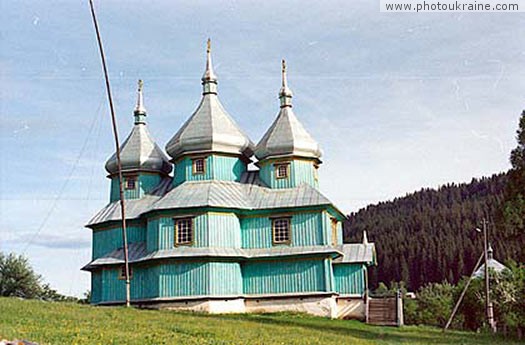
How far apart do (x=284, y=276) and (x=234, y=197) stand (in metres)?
4.36

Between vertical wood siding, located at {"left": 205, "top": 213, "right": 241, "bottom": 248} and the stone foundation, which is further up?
A: vertical wood siding, located at {"left": 205, "top": 213, "right": 241, "bottom": 248}

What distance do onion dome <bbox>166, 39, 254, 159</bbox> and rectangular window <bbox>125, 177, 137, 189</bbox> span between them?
2786mm

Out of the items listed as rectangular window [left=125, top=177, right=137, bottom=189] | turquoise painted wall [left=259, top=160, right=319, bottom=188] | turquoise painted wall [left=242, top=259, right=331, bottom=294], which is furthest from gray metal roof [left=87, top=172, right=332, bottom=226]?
turquoise painted wall [left=242, top=259, right=331, bottom=294]

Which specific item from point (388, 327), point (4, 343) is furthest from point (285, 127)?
point (4, 343)

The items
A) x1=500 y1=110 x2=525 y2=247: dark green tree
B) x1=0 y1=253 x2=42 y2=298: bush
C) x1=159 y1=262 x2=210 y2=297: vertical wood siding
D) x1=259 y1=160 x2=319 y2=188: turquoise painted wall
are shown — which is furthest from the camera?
x1=0 y1=253 x2=42 y2=298: bush

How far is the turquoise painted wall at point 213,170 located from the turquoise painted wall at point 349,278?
6.66m

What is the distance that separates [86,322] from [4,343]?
984cm

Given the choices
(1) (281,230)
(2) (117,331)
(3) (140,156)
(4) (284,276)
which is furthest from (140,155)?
(2) (117,331)

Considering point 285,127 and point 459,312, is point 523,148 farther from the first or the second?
point 459,312

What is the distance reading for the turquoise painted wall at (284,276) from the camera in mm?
34469

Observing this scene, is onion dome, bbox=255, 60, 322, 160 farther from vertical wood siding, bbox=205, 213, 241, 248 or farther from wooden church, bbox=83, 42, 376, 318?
vertical wood siding, bbox=205, 213, 241, 248

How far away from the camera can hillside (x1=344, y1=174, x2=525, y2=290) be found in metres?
91.2

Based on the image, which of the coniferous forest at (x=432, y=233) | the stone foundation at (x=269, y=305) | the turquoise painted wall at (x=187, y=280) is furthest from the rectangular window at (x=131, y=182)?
the coniferous forest at (x=432, y=233)

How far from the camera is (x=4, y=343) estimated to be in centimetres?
952
